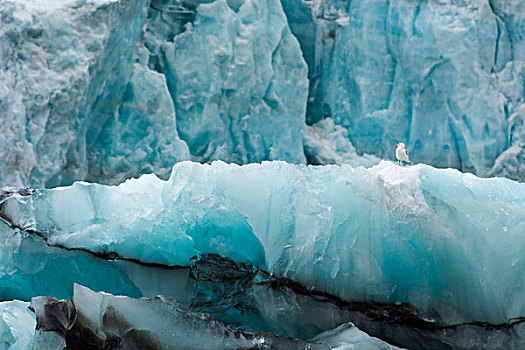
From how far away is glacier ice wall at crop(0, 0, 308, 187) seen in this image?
5.95m

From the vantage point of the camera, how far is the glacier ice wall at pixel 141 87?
5.95 m

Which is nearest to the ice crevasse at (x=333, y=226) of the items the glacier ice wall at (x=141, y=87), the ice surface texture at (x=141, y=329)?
the ice surface texture at (x=141, y=329)

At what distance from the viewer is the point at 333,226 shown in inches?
64.4

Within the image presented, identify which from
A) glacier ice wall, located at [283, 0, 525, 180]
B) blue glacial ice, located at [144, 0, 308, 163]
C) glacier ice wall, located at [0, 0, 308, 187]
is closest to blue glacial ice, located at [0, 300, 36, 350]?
glacier ice wall, located at [0, 0, 308, 187]

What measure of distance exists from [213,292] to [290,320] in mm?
237

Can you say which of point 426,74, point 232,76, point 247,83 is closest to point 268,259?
point 232,76

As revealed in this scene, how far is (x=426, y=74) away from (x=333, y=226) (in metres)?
8.30

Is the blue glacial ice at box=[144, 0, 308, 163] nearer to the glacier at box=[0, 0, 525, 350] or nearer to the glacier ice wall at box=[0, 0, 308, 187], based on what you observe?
the glacier ice wall at box=[0, 0, 308, 187]

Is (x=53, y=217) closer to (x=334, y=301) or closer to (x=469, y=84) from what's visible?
(x=334, y=301)

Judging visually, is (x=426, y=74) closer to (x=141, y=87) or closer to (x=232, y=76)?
(x=232, y=76)

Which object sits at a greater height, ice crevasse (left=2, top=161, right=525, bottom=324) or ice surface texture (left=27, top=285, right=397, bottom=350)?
ice crevasse (left=2, top=161, right=525, bottom=324)

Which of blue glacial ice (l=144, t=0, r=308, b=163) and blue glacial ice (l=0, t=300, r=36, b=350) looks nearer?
blue glacial ice (l=0, t=300, r=36, b=350)

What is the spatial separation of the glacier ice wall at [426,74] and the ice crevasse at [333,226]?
797 centimetres

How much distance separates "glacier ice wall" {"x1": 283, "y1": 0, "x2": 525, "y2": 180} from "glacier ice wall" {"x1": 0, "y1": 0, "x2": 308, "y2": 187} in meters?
1.01
